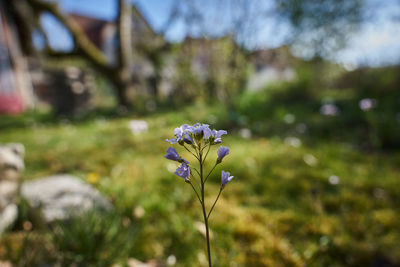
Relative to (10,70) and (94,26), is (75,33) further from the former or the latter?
(94,26)

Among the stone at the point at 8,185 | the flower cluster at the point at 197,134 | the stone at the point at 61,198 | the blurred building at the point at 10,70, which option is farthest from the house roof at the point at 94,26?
the flower cluster at the point at 197,134

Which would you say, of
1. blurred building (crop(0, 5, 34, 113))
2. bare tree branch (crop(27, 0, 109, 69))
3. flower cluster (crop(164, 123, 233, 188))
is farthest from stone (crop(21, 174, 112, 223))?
blurred building (crop(0, 5, 34, 113))

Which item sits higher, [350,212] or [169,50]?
[169,50]

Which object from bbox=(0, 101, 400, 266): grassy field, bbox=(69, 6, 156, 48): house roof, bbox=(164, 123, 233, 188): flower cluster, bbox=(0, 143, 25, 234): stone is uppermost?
bbox=(69, 6, 156, 48): house roof

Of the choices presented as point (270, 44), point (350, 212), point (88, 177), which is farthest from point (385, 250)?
point (270, 44)

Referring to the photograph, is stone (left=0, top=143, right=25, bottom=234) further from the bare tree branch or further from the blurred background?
the bare tree branch

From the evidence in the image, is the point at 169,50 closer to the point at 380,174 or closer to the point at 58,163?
the point at 58,163

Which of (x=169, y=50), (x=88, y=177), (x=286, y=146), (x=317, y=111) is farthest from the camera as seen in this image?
(x=169, y=50)
